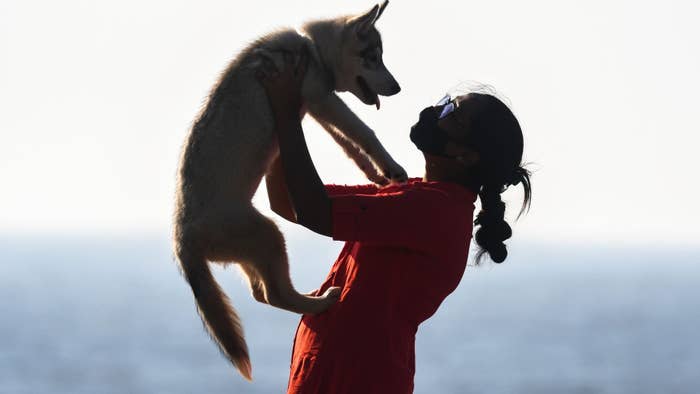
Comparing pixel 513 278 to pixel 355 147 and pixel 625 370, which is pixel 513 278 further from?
pixel 355 147

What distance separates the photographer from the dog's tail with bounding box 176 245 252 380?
185 inches

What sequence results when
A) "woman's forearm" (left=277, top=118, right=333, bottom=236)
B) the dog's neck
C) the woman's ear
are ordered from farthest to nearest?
the dog's neck → the woman's ear → "woman's forearm" (left=277, top=118, right=333, bottom=236)

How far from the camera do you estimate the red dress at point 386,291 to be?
4312 mm

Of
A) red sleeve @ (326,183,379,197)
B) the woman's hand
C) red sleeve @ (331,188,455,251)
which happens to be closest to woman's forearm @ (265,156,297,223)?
red sleeve @ (326,183,379,197)

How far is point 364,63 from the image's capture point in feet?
18.0

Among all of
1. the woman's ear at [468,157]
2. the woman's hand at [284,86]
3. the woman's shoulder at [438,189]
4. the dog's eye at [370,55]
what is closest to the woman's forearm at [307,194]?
the woman's hand at [284,86]

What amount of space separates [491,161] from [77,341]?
9695 cm

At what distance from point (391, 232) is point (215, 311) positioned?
0.89 meters

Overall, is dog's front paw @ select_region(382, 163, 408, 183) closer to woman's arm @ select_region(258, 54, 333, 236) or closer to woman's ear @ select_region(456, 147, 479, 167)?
woman's ear @ select_region(456, 147, 479, 167)

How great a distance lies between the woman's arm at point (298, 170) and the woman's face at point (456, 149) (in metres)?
0.53

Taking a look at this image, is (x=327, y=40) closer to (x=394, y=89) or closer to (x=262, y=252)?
(x=394, y=89)

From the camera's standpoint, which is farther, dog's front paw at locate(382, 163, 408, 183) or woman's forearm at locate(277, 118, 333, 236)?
dog's front paw at locate(382, 163, 408, 183)

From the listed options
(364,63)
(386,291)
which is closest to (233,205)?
(386,291)

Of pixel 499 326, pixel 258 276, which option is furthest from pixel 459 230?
pixel 499 326
